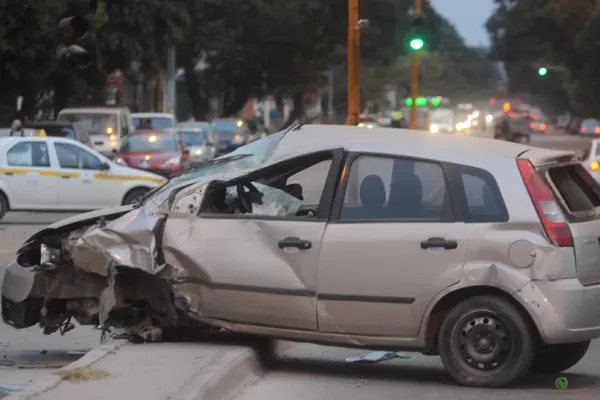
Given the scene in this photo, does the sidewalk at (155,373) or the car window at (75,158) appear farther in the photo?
the car window at (75,158)

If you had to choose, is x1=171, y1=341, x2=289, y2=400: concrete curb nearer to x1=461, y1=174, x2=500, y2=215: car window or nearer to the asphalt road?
the asphalt road

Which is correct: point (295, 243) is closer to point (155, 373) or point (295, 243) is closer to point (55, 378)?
point (155, 373)

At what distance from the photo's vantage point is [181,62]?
212ft

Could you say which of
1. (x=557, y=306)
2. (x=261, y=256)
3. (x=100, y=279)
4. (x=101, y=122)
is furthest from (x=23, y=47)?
(x=557, y=306)

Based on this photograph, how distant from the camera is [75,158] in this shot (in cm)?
2175

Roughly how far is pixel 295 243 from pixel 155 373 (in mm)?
1296

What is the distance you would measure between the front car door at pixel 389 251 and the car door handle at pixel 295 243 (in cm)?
12

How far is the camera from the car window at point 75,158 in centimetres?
2167

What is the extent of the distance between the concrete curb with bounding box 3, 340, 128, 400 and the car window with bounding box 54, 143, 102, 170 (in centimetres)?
1392

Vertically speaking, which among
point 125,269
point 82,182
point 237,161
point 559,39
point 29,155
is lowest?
point 82,182

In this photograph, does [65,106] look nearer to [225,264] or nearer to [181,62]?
[181,62]

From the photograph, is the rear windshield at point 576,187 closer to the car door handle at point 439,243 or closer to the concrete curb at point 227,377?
the car door handle at point 439,243

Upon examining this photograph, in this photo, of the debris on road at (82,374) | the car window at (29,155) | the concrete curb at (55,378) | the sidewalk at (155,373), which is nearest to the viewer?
the concrete curb at (55,378)

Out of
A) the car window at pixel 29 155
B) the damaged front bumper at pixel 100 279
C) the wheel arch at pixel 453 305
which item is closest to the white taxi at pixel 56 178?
the car window at pixel 29 155
